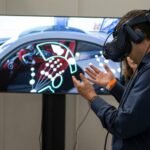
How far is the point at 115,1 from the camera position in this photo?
2.84 meters

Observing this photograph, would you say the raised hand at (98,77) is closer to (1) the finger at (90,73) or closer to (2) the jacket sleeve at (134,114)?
(1) the finger at (90,73)

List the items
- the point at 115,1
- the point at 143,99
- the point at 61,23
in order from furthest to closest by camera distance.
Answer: the point at 115,1, the point at 61,23, the point at 143,99

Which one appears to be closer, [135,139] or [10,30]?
[135,139]

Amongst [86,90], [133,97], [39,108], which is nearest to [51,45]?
[39,108]

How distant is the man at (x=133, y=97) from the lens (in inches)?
53.9

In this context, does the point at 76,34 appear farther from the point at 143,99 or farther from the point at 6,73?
the point at 143,99

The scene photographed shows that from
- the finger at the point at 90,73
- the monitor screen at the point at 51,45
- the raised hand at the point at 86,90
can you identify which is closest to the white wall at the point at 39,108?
the monitor screen at the point at 51,45

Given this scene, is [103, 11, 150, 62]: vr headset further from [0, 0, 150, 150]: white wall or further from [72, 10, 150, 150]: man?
Result: [0, 0, 150, 150]: white wall

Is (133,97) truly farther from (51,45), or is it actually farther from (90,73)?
(51,45)

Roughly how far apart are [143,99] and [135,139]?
19cm

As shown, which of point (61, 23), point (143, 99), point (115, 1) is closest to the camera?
point (143, 99)

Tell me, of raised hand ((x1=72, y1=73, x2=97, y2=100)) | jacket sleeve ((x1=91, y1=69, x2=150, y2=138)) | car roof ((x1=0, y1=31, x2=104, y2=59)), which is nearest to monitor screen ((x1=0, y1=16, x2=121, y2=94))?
car roof ((x1=0, y1=31, x2=104, y2=59))

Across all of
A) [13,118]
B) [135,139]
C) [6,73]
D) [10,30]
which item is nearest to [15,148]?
[13,118]

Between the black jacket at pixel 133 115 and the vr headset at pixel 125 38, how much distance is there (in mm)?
90
